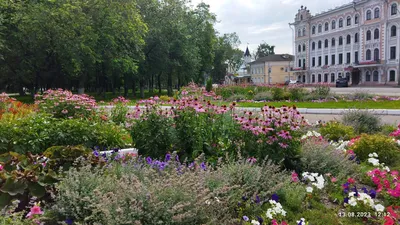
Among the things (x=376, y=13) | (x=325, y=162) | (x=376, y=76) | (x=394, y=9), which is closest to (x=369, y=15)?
(x=376, y=13)

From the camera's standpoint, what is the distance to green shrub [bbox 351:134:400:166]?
5934 mm

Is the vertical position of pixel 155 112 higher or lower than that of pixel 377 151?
higher

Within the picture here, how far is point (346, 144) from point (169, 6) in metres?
30.3

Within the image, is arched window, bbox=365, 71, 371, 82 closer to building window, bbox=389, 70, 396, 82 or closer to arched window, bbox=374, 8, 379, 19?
building window, bbox=389, 70, 396, 82

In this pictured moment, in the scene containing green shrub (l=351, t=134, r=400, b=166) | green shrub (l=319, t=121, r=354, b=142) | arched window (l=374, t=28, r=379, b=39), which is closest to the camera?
green shrub (l=351, t=134, r=400, b=166)

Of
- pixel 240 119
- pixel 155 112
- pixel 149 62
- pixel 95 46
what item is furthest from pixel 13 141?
pixel 149 62

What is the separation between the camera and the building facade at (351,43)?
48.6m

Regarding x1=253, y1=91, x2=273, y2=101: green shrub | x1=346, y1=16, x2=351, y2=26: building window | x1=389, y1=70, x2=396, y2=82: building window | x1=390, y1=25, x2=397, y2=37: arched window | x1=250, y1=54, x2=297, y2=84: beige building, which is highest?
x1=346, y1=16, x2=351, y2=26: building window

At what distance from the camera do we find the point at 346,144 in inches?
263

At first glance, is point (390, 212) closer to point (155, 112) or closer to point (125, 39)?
point (155, 112)

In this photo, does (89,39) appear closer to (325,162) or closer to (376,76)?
(325,162)

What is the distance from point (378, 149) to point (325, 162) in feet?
5.30

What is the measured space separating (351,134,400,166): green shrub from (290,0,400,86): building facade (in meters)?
46.5

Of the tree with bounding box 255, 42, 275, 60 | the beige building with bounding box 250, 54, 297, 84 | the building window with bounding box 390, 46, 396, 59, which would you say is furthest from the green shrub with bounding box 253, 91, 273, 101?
the tree with bounding box 255, 42, 275, 60
